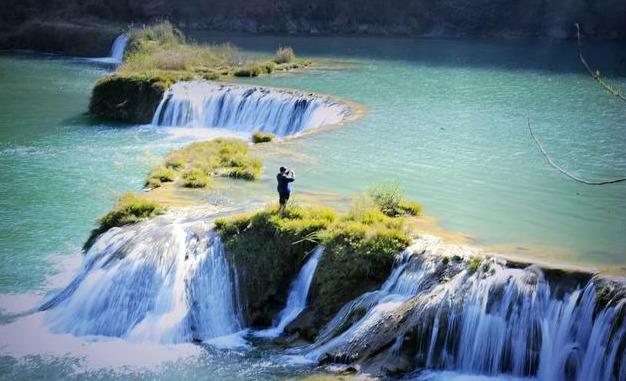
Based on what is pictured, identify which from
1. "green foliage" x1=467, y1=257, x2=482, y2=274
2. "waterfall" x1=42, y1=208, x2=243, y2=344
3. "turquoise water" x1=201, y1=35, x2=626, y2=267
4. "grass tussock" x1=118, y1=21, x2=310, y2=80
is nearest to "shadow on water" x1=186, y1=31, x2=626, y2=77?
"turquoise water" x1=201, y1=35, x2=626, y2=267

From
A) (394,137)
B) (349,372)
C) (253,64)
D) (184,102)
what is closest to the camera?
(349,372)

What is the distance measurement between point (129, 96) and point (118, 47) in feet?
72.0

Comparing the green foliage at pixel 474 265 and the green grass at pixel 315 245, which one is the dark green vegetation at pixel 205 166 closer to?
the green grass at pixel 315 245

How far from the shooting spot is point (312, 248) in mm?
15398

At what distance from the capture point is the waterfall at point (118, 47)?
5331 cm

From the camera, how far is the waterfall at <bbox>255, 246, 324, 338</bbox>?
48.8ft

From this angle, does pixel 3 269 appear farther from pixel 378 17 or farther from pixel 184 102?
pixel 378 17

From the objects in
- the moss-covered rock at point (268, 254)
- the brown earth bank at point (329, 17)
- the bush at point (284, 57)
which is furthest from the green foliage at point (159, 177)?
the brown earth bank at point (329, 17)

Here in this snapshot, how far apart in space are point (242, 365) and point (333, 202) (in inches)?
209

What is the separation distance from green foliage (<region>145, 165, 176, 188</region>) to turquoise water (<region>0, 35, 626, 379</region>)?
4.01ft

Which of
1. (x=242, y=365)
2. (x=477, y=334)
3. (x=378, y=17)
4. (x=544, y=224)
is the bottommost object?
(x=242, y=365)

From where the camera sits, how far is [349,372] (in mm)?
13172

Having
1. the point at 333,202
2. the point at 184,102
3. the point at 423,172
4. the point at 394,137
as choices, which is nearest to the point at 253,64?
the point at 184,102

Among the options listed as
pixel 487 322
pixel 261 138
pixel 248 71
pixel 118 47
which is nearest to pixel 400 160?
pixel 261 138
